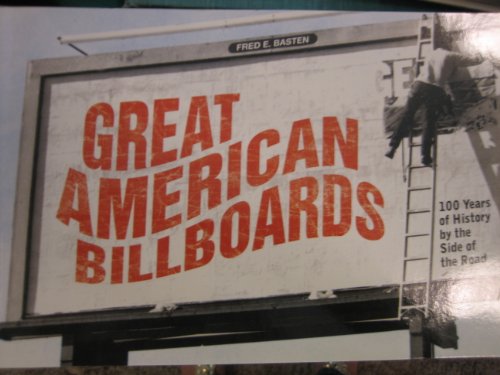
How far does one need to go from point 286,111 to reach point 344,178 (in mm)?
428

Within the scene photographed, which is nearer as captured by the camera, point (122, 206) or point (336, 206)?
point (336, 206)

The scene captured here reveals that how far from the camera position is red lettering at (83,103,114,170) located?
370 centimetres

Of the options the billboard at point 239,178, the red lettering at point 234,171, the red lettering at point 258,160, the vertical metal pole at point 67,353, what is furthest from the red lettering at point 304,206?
the vertical metal pole at point 67,353

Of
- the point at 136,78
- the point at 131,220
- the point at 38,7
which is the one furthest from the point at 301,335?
the point at 38,7

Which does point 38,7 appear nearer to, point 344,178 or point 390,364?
point 344,178

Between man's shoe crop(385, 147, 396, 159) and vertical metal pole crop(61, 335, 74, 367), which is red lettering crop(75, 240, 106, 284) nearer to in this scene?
vertical metal pole crop(61, 335, 74, 367)

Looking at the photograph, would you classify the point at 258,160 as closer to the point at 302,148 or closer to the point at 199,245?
the point at 302,148

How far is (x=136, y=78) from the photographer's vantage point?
12.4 feet

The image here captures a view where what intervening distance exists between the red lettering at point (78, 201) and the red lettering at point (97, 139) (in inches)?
3.5

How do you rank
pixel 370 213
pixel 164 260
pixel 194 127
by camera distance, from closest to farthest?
pixel 370 213 → pixel 164 260 → pixel 194 127

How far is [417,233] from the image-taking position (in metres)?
3.41

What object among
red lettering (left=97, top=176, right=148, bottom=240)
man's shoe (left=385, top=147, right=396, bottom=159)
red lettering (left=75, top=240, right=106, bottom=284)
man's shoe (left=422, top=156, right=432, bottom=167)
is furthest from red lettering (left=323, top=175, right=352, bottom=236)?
red lettering (left=75, top=240, right=106, bottom=284)

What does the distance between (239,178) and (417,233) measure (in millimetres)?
858

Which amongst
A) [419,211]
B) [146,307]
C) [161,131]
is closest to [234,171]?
[161,131]
